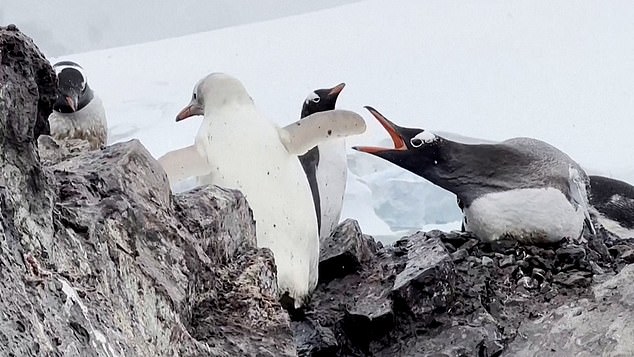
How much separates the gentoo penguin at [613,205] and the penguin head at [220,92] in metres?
1.28

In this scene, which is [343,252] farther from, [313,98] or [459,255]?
[313,98]

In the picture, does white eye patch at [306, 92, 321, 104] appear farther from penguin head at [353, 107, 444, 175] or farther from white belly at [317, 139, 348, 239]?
penguin head at [353, 107, 444, 175]

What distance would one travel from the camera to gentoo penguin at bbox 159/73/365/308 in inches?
72.3

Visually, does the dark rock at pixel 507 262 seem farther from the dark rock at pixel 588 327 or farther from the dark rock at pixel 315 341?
the dark rock at pixel 315 341

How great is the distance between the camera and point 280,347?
3.68 ft

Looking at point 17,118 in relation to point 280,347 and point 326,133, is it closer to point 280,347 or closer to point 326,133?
point 280,347

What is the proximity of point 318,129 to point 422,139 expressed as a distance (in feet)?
1.32

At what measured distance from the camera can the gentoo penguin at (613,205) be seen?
8.79 feet

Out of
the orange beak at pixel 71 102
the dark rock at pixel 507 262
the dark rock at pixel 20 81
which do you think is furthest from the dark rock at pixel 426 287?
the orange beak at pixel 71 102

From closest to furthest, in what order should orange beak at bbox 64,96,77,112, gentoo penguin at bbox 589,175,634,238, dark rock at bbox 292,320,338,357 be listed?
dark rock at bbox 292,320,338,357
gentoo penguin at bbox 589,175,634,238
orange beak at bbox 64,96,77,112

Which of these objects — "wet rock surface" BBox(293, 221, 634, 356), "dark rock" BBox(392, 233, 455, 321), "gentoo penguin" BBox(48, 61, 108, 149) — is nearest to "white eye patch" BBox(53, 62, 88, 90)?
"gentoo penguin" BBox(48, 61, 108, 149)

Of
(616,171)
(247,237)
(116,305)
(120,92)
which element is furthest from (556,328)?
(120,92)

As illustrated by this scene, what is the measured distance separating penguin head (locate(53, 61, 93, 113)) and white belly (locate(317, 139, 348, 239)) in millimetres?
938

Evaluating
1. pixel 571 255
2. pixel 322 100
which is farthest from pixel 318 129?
pixel 322 100
